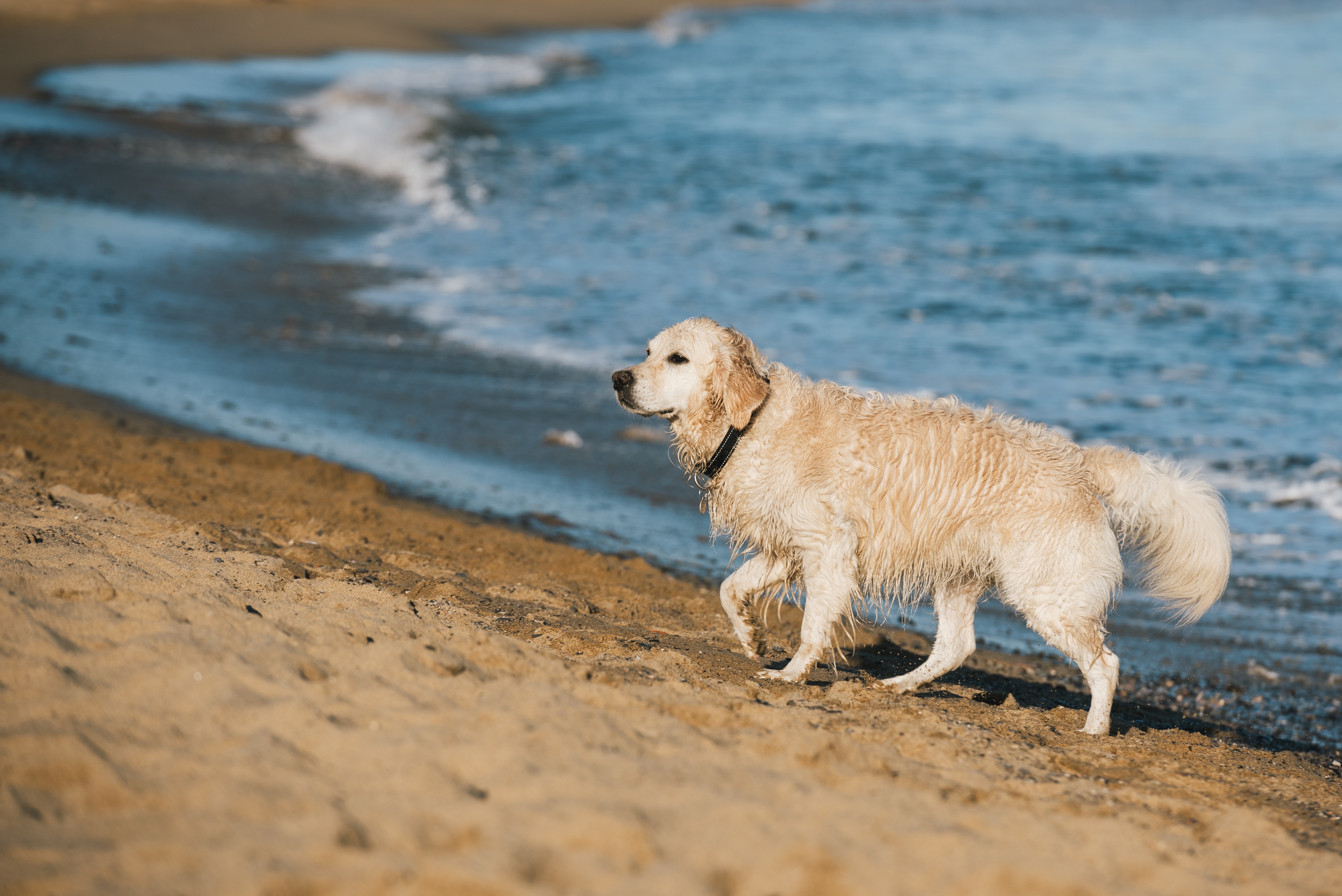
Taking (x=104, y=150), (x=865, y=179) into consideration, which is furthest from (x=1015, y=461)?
(x=104, y=150)

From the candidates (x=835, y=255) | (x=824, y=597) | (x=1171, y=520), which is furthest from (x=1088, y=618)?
(x=835, y=255)

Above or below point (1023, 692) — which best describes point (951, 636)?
above

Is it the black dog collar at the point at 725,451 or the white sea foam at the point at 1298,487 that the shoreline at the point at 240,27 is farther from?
the white sea foam at the point at 1298,487

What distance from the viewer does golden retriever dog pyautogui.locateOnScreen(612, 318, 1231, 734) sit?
5172mm

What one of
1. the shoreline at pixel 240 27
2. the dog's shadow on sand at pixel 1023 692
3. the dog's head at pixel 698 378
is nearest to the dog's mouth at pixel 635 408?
the dog's head at pixel 698 378

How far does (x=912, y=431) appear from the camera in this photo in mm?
5527

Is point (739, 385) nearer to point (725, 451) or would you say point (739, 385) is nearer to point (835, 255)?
point (725, 451)

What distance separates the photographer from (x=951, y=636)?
5.77 metres

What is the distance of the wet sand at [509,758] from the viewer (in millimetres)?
3096

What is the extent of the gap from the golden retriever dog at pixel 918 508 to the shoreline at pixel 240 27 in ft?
82.2

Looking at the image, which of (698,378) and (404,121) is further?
(404,121)

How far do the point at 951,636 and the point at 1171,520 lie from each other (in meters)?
1.24

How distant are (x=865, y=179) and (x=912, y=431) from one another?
16.6 metres

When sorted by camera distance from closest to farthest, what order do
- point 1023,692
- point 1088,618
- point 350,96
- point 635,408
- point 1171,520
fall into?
point 1088,618 → point 1171,520 → point 635,408 → point 1023,692 → point 350,96
